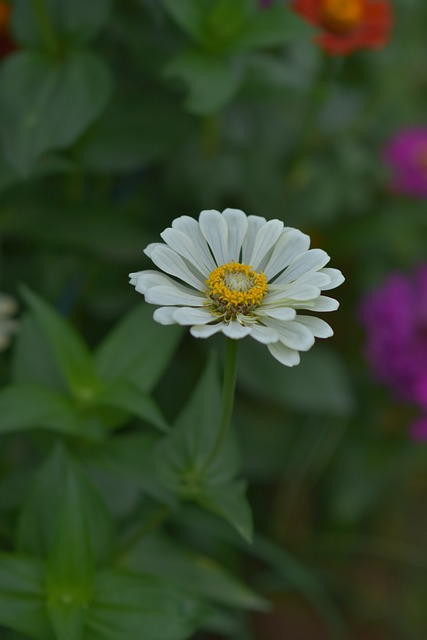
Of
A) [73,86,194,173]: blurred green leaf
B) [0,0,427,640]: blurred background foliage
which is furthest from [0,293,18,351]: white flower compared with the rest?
[73,86,194,173]: blurred green leaf

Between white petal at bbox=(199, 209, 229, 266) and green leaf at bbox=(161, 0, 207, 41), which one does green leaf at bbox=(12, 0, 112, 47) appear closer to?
green leaf at bbox=(161, 0, 207, 41)

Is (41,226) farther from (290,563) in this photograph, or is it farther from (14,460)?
(290,563)

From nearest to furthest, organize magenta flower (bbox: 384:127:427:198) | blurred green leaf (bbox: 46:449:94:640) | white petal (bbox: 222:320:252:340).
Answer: white petal (bbox: 222:320:252:340) < blurred green leaf (bbox: 46:449:94:640) < magenta flower (bbox: 384:127:427:198)

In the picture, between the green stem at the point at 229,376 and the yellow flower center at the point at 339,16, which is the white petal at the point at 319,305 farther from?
the yellow flower center at the point at 339,16

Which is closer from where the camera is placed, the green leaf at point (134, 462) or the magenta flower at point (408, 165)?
the green leaf at point (134, 462)

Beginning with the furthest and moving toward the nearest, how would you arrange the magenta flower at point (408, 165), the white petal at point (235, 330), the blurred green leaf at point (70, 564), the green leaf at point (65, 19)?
the magenta flower at point (408, 165)
the green leaf at point (65, 19)
the blurred green leaf at point (70, 564)
the white petal at point (235, 330)

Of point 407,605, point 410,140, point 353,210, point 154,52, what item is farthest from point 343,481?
point 154,52

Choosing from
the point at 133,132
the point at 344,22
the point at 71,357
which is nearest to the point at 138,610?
the point at 71,357

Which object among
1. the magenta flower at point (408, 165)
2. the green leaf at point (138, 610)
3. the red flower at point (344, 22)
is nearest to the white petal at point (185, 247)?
the green leaf at point (138, 610)
